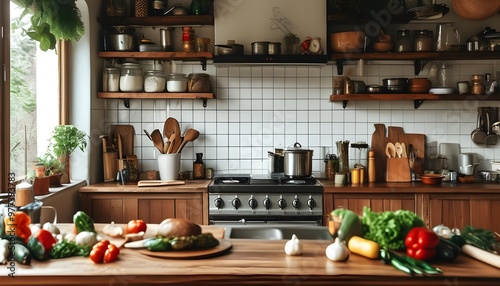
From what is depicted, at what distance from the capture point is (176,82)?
4324 mm

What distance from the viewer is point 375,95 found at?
4.27 m

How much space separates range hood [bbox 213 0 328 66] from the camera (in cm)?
436

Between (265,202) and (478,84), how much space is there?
2.12m

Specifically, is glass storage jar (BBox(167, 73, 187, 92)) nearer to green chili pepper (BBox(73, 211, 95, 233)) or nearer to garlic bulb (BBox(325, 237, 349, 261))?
green chili pepper (BBox(73, 211, 95, 233))

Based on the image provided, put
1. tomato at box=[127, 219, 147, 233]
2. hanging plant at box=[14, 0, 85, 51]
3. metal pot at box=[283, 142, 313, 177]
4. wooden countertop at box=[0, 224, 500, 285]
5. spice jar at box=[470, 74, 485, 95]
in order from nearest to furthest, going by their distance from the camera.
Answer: wooden countertop at box=[0, 224, 500, 285] → tomato at box=[127, 219, 147, 233] → hanging plant at box=[14, 0, 85, 51] → metal pot at box=[283, 142, 313, 177] → spice jar at box=[470, 74, 485, 95]

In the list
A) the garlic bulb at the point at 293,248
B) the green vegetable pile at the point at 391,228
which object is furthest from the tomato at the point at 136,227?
the green vegetable pile at the point at 391,228

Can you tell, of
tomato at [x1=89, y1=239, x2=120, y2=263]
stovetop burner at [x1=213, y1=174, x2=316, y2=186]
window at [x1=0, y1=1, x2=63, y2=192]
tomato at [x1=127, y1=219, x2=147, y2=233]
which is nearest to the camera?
tomato at [x1=89, y1=239, x2=120, y2=263]

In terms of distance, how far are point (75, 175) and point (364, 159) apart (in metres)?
2.46

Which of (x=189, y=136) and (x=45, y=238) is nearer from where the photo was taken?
(x=45, y=238)

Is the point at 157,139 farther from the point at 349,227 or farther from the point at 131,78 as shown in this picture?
the point at 349,227

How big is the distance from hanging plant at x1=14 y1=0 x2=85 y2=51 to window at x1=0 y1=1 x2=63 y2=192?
6.5 inches

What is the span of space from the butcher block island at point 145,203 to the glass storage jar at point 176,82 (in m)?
0.88

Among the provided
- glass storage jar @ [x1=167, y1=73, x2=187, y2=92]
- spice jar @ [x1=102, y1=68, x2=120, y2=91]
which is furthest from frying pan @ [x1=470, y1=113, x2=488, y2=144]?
spice jar @ [x1=102, y1=68, x2=120, y2=91]

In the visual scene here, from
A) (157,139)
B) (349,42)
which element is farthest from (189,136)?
(349,42)
